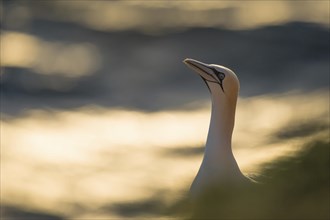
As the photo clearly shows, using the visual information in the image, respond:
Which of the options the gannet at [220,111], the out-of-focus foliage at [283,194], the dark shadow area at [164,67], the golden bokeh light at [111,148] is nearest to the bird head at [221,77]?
the gannet at [220,111]

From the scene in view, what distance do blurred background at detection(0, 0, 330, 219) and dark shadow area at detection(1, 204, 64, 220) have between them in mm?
27

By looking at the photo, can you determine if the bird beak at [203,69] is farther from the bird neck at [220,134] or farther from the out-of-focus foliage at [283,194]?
the out-of-focus foliage at [283,194]

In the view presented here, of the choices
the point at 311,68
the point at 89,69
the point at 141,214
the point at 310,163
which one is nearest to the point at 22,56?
the point at 89,69

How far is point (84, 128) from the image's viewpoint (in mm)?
13273

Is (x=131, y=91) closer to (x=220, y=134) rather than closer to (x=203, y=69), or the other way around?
(x=203, y=69)

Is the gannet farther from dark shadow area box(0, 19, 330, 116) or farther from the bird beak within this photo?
dark shadow area box(0, 19, 330, 116)

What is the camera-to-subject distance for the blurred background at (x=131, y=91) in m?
11.2

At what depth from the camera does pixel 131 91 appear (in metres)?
14.4

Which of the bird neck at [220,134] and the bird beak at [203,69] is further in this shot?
the bird beak at [203,69]

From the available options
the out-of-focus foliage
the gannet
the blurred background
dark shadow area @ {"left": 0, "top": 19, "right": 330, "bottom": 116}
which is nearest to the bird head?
the gannet

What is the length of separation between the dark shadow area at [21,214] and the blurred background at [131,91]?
3 cm

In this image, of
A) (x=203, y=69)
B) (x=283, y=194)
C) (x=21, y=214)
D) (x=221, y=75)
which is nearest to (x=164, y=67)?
(x=21, y=214)

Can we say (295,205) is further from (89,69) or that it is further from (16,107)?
(89,69)

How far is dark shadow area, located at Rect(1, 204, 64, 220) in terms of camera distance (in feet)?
34.3
